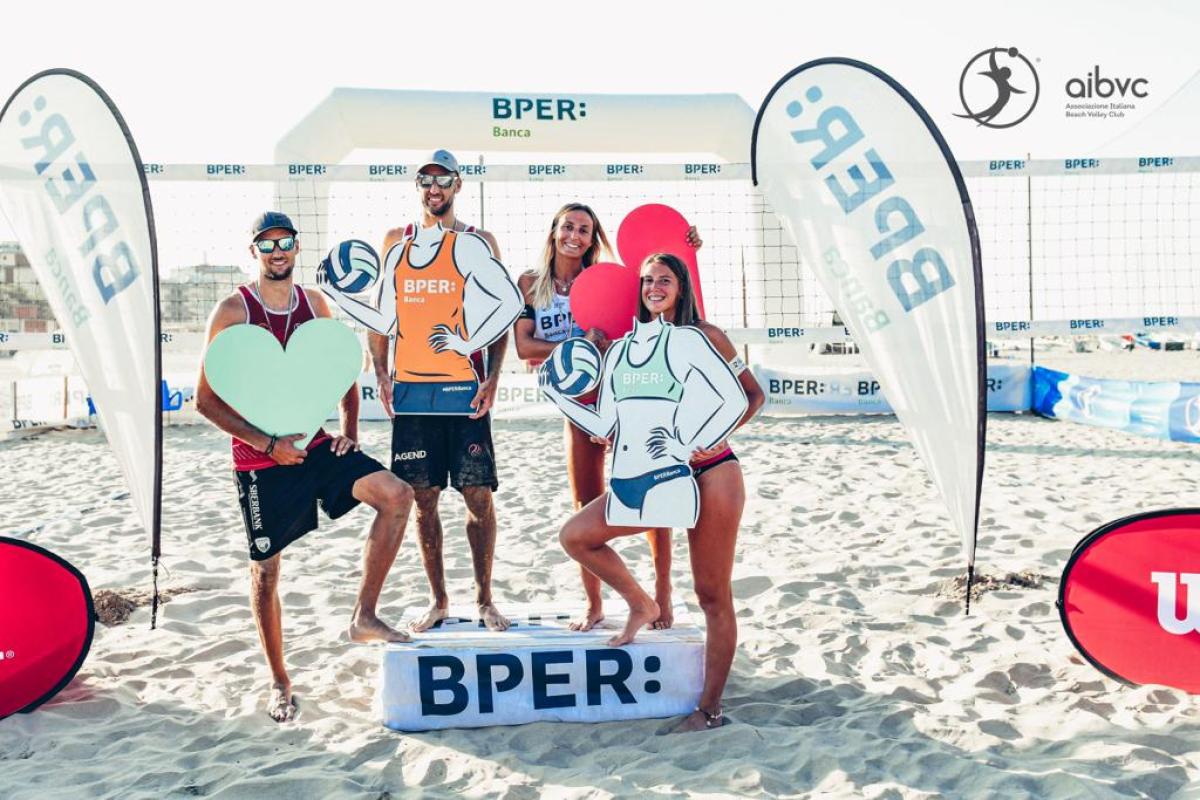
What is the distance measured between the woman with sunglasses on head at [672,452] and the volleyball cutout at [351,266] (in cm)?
76

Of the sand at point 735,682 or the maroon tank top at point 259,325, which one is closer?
the sand at point 735,682

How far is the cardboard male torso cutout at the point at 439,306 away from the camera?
281cm

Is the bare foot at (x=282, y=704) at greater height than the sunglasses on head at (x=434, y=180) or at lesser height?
lesser

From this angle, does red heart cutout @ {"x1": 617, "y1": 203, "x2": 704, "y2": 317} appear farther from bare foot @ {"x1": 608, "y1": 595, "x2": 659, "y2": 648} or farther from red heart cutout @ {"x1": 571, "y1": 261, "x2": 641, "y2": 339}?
bare foot @ {"x1": 608, "y1": 595, "x2": 659, "y2": 648}

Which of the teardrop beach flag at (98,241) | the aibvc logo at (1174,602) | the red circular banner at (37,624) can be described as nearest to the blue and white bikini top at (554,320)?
the teardrop beach flag at (98,241)

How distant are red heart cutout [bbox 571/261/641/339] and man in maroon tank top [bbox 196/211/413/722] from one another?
0.76 meters

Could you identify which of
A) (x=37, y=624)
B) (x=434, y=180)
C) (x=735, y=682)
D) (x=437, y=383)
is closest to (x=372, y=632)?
(x=437, y=383)

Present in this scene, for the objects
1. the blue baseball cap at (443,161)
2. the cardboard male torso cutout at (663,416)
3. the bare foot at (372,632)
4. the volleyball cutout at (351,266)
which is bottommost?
the bare foot at (372,632)

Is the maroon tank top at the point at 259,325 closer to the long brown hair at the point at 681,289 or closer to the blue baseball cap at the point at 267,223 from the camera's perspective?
the blue baseball cap at the point at 267,223

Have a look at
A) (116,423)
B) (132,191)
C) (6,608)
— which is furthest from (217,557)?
(132,191)

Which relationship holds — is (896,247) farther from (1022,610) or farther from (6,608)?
(6,608)

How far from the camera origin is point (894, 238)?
2.97 metres

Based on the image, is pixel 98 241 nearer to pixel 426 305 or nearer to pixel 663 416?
pixel 426 305

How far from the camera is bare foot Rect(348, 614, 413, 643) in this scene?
2719 millimetres
